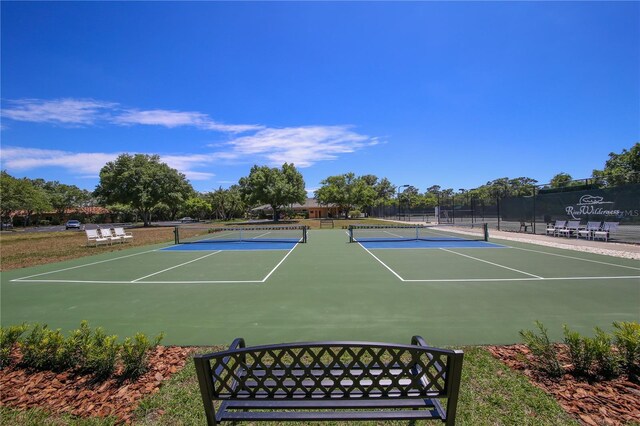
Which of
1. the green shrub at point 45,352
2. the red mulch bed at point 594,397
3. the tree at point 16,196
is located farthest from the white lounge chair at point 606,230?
the tree at point 16,196

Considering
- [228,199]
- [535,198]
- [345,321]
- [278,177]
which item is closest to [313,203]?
[228,199]

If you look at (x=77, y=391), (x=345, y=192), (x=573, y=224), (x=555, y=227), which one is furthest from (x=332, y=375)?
(x=345, y=192)

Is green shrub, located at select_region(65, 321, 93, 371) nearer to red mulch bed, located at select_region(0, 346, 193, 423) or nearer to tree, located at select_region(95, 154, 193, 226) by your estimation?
red mulch bed, located at select_region(0, 346, 193, 423)

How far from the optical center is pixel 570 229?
64.0 ft

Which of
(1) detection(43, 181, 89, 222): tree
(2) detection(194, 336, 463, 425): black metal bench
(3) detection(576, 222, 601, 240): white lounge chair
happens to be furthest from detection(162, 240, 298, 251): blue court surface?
(1) detection(43, 181, 89, 222): tree

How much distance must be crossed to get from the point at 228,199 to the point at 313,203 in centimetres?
2258

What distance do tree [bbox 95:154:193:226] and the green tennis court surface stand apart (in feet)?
132

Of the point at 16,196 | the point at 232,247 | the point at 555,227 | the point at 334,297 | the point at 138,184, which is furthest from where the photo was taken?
the point at 16,196

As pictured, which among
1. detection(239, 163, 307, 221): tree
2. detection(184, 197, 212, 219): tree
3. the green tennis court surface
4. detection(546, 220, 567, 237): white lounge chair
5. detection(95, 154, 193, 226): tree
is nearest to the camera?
the green tennis court surface

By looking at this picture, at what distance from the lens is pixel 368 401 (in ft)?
8.14

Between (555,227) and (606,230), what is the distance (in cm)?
325

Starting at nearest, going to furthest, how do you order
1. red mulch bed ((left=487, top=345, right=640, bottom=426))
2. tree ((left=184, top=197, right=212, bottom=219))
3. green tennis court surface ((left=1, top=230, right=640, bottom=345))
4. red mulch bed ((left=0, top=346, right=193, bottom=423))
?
red mulch bed ((left=487, top=345, right=640, bottom=426)), red mulch bed ((left=0, top=346, right=193, bottom=423)), green tennis court surface ((left=1, top=230, right=640, bottom=345)), tree ((left=184, top=197, right=212, bottom=219))

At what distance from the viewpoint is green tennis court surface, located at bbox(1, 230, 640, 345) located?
17.9 ft

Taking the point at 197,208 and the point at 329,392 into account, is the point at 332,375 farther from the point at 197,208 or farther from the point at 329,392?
the point at 197,208
